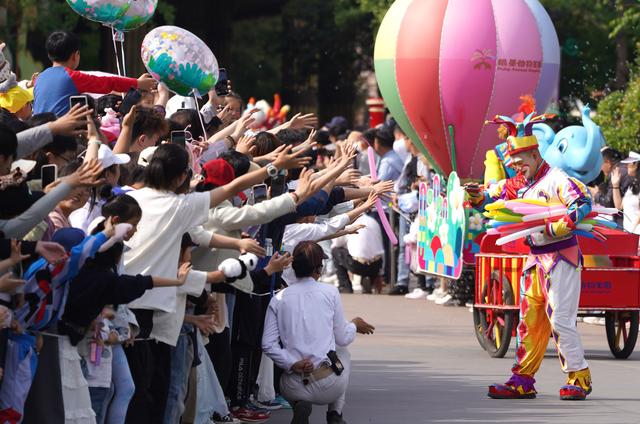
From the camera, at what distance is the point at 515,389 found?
1165 centimetres

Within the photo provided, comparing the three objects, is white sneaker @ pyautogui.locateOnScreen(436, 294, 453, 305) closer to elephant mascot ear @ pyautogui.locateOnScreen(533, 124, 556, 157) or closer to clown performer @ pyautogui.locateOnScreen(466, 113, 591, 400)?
elephant mascot ear @ pyautogui.locateOnScreen(533, 124, 556, 157)

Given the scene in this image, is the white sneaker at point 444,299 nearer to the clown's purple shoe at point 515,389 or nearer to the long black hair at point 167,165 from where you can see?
the clown's purple shoe at point 515,389

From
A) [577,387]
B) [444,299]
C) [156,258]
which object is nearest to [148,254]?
[156,258]

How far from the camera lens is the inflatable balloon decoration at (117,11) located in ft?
36.3

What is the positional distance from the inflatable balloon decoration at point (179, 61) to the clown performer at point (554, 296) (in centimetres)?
264

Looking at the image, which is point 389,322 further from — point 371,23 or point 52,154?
point 371,23

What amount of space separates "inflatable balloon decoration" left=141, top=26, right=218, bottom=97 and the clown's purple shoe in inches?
119

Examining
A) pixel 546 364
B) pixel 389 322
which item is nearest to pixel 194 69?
pixel 546 364

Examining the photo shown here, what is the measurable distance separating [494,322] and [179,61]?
15.8ft

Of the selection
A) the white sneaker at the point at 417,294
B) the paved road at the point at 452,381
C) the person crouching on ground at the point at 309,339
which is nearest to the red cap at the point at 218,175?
the person crouching on ground at the point at 309,339

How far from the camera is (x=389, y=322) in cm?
1727

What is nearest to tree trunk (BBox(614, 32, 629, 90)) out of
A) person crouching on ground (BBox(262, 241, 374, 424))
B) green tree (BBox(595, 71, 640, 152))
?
green tree (BBox(595, 71, 640, 152))

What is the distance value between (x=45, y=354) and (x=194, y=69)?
365cm

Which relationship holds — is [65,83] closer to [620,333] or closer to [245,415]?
[245,415]
